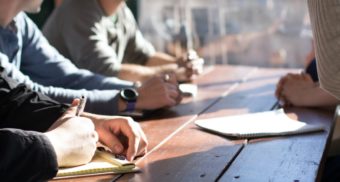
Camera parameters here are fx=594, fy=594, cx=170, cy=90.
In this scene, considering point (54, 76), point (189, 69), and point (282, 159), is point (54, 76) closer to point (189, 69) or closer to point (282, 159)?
point (189, 69)

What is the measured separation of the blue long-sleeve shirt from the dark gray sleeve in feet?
2.06

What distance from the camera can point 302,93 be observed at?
70.8 inches

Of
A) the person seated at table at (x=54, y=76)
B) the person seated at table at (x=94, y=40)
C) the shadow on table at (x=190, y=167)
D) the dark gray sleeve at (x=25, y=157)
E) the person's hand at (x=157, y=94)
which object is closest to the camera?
the dark gray sleeve at (x=25, y=157)

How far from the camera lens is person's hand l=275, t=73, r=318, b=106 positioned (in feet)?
5.87

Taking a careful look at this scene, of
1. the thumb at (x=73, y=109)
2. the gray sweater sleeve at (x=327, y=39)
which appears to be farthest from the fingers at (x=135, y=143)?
the gray sweater sleeve at (x=327, y=39)

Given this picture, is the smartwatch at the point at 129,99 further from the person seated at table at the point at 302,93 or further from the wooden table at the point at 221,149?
the person seated at table at the point at 302,93

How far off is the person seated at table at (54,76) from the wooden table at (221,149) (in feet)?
0.22

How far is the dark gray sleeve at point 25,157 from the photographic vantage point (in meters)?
0.97

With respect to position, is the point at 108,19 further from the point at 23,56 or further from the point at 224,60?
the point at 224,60

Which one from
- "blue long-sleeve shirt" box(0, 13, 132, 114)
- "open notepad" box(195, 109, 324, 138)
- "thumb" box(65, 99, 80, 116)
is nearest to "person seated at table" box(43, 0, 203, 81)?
"blue long-sleeve shirt" box(0, 13, 132, 114)

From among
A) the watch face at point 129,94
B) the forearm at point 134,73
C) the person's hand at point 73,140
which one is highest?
the person's hand at point 73,140

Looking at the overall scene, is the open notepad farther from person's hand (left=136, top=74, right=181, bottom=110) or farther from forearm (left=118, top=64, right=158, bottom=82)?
forearm (left=118, top=64, right=158, bottom=82)

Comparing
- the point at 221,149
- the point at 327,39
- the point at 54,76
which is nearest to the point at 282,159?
the point at 221,149

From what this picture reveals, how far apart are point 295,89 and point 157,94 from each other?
0.43 m
